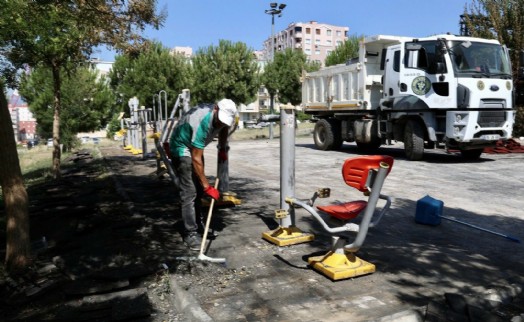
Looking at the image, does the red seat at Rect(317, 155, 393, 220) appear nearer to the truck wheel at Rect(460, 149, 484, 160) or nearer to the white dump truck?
the white dump truck

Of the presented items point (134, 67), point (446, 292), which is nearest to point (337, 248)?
point (446, 292)

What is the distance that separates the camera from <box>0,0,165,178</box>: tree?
15.9 feet

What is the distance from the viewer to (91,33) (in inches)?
325

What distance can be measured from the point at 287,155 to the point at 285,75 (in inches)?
1236

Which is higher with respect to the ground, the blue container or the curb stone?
the blue container

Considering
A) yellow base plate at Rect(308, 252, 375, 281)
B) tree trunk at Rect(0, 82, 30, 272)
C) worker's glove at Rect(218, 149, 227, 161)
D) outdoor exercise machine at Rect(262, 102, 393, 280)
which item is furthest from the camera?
worker's glove at Rect(218, 149, 227, 161)

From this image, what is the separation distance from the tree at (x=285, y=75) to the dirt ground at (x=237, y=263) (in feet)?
94.0

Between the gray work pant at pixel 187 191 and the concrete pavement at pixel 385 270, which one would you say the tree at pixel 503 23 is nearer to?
the concrete pavement at pixel 385 270

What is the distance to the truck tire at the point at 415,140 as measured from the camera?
433 inches

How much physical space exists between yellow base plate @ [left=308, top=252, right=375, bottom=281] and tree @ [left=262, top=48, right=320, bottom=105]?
31.7 meters

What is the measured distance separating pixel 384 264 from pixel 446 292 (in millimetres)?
721

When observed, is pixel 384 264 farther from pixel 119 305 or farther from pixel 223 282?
pixel 119 305

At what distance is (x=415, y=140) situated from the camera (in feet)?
36.3

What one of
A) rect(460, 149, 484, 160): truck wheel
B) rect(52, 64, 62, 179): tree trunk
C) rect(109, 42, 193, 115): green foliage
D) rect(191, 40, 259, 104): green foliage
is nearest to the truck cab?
rect(460, 149, 484, 160): truck wheel
